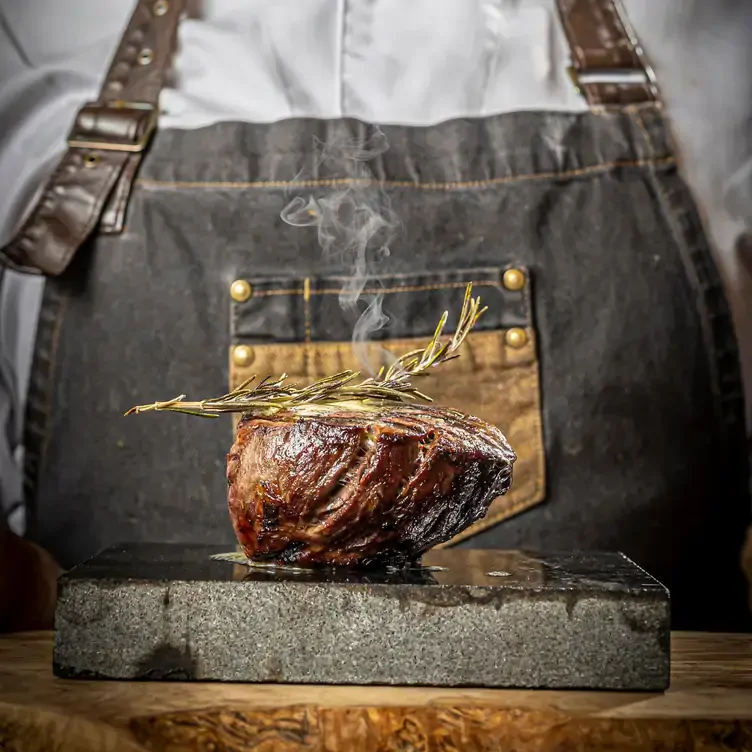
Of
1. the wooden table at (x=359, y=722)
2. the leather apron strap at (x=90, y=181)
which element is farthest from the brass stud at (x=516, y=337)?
the wooden table at (x=359, y=722)

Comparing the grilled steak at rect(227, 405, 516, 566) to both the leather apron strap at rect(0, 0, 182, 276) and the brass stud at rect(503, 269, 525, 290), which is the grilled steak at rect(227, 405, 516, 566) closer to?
the brass stud at rect(503, 269, 525, 290)

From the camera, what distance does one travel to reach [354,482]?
4.43 ft

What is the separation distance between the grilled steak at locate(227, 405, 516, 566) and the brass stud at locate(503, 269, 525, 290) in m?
0.76

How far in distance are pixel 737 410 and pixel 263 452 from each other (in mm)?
1217

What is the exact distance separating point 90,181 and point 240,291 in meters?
0.41

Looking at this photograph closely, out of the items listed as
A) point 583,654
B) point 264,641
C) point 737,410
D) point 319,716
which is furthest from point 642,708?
point 737,410

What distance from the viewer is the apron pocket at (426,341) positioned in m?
2.13

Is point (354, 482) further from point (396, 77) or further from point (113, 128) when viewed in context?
point (396, 77)

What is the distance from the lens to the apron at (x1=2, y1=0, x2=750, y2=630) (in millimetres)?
2143

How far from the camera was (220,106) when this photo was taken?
2479mm

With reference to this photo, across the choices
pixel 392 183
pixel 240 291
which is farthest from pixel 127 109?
pixel 392 183

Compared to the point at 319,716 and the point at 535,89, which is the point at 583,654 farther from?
the point at 535,89

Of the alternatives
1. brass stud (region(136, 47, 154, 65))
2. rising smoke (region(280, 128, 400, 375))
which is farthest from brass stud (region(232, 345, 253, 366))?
brass stud (region(136, 47, 154, 65))

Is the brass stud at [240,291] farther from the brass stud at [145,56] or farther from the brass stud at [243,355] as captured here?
the brass stud at [145,56]
